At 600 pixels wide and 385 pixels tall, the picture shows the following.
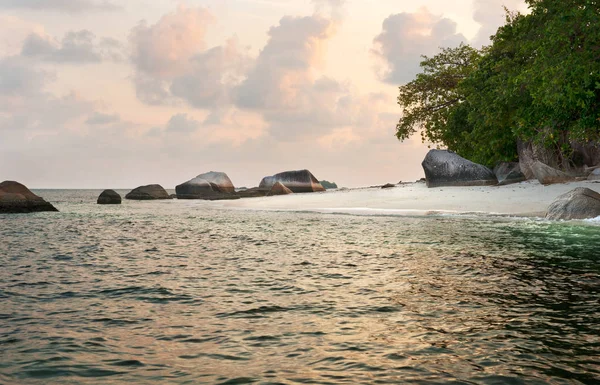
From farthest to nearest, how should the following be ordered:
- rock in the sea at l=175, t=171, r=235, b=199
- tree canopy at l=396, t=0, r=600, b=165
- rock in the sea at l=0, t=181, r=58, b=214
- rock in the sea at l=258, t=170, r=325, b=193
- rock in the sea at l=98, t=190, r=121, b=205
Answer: rock in the sea at l=175, t=171, r=235, b=199 → rock in the sea at l=258, t=170, r=325, b=193 → rock in the sea at l=98, t=190, r=121, b=205 → rock in the sea at l=0, t=181, r=58, b=214 → tree canopy at l=396, t=0, r=600, b=165

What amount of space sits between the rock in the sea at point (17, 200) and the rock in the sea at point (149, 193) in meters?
21.6

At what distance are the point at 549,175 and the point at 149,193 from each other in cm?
4266

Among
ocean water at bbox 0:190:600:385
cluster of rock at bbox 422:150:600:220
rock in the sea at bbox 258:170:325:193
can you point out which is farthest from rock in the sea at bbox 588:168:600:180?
rock in the sea at bbox 258:170:325:193

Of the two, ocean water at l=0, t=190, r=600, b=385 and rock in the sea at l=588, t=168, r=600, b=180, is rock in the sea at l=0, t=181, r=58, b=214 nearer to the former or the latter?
ocean water at l=0, t=190, r=600, b=385

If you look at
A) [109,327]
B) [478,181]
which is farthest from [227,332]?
[478,181]

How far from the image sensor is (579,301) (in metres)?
7.29

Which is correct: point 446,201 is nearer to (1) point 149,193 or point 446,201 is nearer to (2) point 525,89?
(2) point 525,89

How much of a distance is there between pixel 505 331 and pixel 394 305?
64.3 inches

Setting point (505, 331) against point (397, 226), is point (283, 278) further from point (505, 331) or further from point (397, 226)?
point (397, 226)

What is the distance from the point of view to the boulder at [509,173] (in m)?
32.8

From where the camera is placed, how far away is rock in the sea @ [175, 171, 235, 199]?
5481 centimetres

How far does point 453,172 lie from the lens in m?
33.6

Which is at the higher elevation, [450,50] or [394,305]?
[450,50]

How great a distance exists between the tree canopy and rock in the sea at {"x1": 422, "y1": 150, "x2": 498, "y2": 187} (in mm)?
1291
